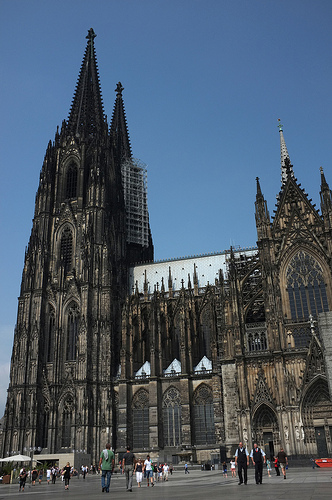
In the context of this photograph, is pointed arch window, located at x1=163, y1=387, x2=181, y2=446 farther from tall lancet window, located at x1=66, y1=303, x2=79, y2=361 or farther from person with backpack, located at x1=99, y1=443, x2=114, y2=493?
person with backpack, located at x1=99, y1=443, x2=114, y2=493

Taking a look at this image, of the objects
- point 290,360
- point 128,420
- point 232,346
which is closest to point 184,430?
point 128,420

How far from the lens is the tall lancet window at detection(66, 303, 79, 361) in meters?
52.6

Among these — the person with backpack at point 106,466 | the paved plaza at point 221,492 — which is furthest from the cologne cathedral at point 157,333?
the person with backpack at point 106,466

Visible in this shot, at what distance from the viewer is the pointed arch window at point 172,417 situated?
4850 cm

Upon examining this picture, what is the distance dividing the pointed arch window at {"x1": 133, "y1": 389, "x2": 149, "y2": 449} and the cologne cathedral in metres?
0.11

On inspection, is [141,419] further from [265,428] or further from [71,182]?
[71,182]

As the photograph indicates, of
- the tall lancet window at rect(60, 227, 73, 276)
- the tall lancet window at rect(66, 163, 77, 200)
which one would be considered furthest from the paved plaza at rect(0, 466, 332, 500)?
the tall lancet window at rect(66, 163, 77, 200)

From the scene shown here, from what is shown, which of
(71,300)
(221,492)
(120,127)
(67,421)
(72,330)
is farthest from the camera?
(120,127)

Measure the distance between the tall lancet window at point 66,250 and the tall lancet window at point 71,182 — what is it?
5.04 metres

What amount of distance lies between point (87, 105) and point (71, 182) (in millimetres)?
12433

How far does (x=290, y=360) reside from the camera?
40156 mm

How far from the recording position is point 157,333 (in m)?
52.0

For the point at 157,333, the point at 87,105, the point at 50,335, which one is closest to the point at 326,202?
the point at 157,333

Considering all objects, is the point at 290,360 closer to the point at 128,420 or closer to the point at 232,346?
the point at 232,346
